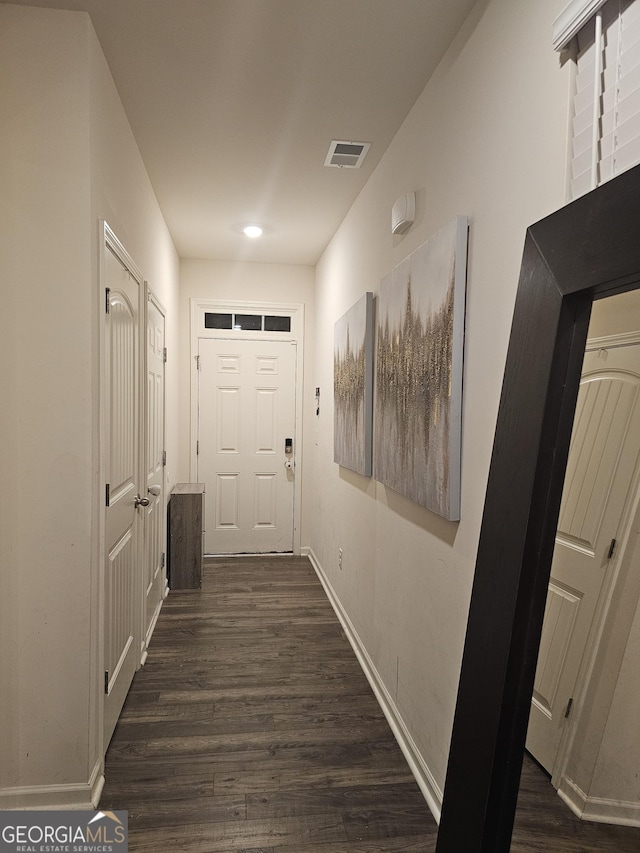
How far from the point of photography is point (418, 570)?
2287 mm

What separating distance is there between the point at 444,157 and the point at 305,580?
134 inches

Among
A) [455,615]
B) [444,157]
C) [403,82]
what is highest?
[403,82]

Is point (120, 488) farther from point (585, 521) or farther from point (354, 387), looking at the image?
point (585, 521)

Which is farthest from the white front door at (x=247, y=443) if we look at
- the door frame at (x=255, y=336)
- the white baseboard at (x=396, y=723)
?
the white baseboard at (x=396, y=723)

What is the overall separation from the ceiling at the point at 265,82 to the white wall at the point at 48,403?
0.86 ft

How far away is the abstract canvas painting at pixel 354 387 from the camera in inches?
120

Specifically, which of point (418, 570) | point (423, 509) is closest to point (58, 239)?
point (423, 509)

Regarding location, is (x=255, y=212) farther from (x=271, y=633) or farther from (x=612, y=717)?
(x=612, y=717)

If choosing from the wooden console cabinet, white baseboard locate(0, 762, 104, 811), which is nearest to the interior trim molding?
white baseboard locate(0, 762, 104, 811)

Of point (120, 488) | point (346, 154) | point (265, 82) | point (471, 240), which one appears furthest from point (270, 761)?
point (346, 154)

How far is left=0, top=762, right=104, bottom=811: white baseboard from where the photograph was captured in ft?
6.26

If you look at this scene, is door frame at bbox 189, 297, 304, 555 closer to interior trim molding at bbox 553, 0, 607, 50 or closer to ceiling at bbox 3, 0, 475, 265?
ceiling at bbox 3, 0, 475, 265

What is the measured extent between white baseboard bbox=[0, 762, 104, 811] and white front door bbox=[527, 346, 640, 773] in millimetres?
1566

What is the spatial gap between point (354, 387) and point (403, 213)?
1149mm
